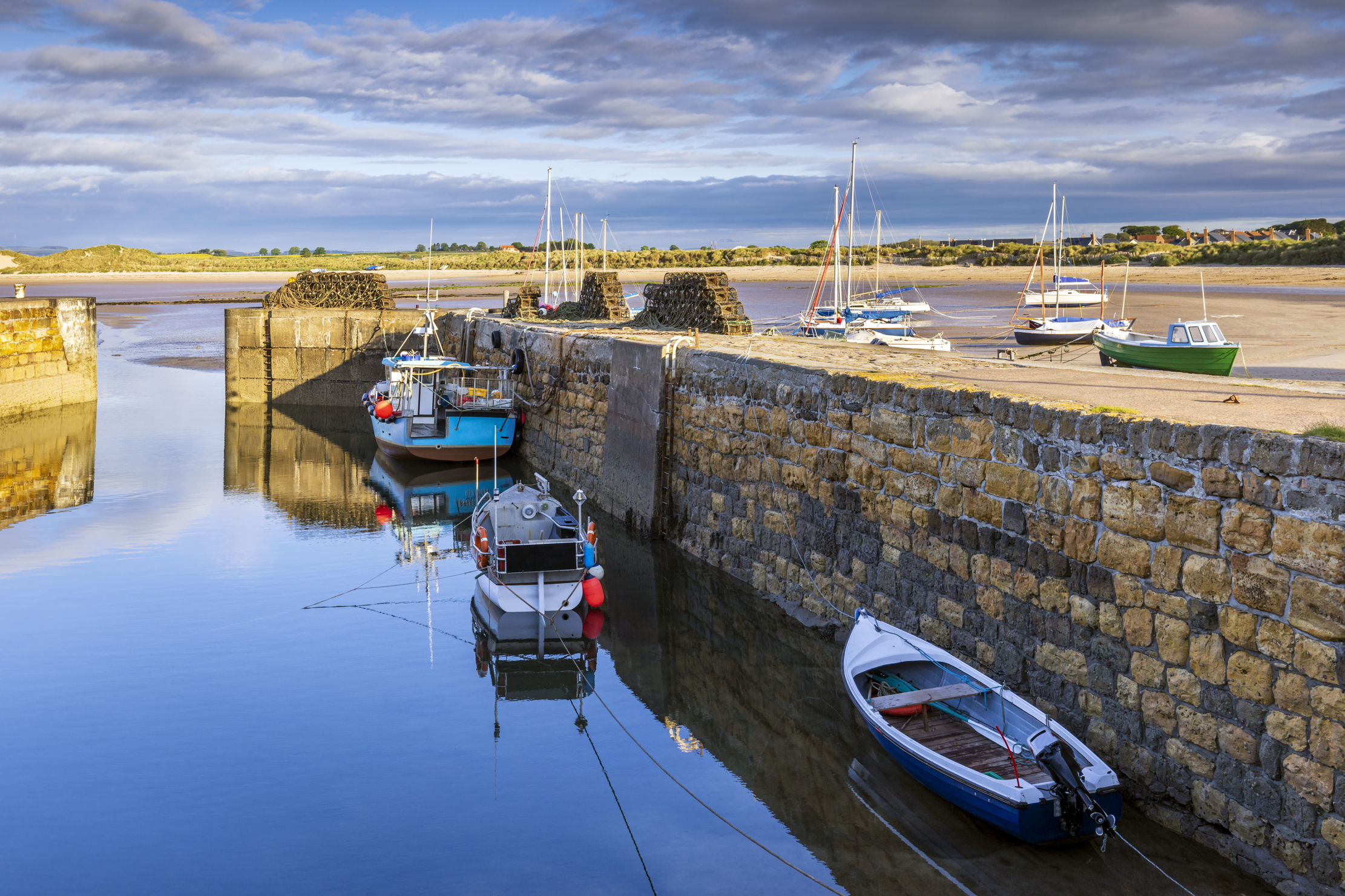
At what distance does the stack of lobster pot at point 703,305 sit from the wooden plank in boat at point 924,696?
41.8 ft

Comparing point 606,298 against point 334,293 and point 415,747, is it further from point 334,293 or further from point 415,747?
point 415,747

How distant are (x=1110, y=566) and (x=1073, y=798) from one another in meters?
1.69

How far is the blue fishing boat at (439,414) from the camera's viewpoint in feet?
70.1

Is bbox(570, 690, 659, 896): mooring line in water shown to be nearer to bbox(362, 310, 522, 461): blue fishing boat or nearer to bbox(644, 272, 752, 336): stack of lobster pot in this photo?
bbox(362, 310, 522, 461): blue fishing boat

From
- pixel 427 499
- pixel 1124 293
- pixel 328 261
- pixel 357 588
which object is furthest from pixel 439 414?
pixel 328 261

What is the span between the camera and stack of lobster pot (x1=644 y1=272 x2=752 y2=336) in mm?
20750

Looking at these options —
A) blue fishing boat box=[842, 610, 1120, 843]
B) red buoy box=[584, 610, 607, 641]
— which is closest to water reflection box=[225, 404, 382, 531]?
red buoy box=[584, 610, 607, 641]

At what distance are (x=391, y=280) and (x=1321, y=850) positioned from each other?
82255mm

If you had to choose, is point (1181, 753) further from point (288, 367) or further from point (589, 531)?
point (288, 367)

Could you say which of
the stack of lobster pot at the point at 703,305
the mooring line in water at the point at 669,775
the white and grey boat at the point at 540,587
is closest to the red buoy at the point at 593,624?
the white and grey boat at the point at 540,587

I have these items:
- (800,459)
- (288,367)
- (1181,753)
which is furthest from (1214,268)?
(1181,753)

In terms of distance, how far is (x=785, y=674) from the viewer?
10.4 metres

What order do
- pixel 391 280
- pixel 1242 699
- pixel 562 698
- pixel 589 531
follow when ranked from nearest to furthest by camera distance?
pixel 1242 699
pixel 562 698
pixel 589 531
pixel 391 280

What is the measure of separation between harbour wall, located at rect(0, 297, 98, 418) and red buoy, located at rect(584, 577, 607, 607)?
20152mm
